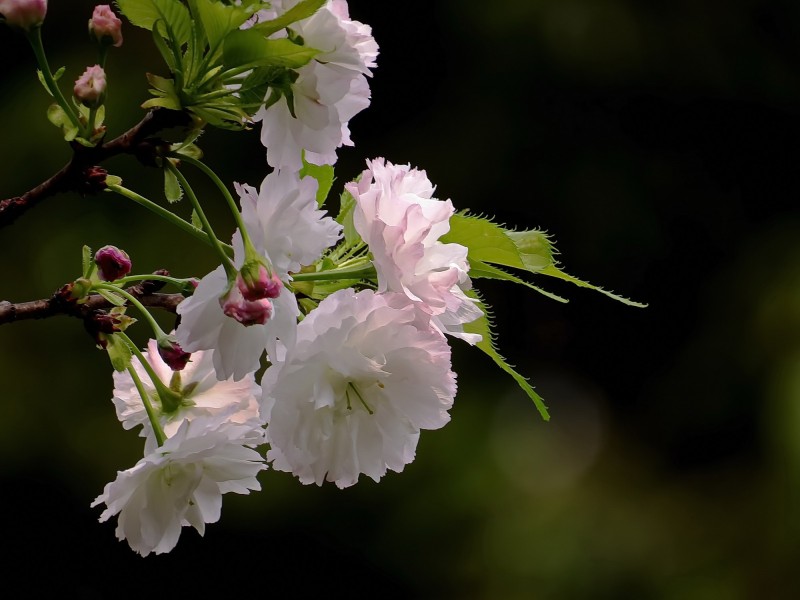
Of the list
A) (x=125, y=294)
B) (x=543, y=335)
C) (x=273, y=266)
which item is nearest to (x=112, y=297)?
(x=125, y=294)

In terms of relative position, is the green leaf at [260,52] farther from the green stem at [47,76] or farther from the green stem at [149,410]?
the green stem at [149,410]

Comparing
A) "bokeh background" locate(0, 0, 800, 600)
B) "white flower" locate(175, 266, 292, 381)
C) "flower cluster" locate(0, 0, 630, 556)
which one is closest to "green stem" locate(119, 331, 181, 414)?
"flower cluster" locate(0, 0, 630, 556)

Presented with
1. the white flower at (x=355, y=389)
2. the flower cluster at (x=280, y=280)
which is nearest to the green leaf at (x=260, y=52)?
the flower cluster at (x=280, y=280)

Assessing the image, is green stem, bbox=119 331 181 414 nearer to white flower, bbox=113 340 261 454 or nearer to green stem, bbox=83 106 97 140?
white flower, bbox=113 340 261 454

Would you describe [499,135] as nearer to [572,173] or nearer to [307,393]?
[572,173]

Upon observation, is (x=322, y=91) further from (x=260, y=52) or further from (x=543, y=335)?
(x=543, y=335)

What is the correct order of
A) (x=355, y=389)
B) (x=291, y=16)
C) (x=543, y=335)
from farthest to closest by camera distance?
(x=543, y=335) < (x=355, y=389) < (x=291, y=16)

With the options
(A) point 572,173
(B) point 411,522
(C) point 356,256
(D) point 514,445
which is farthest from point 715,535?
(C) point 356,256
